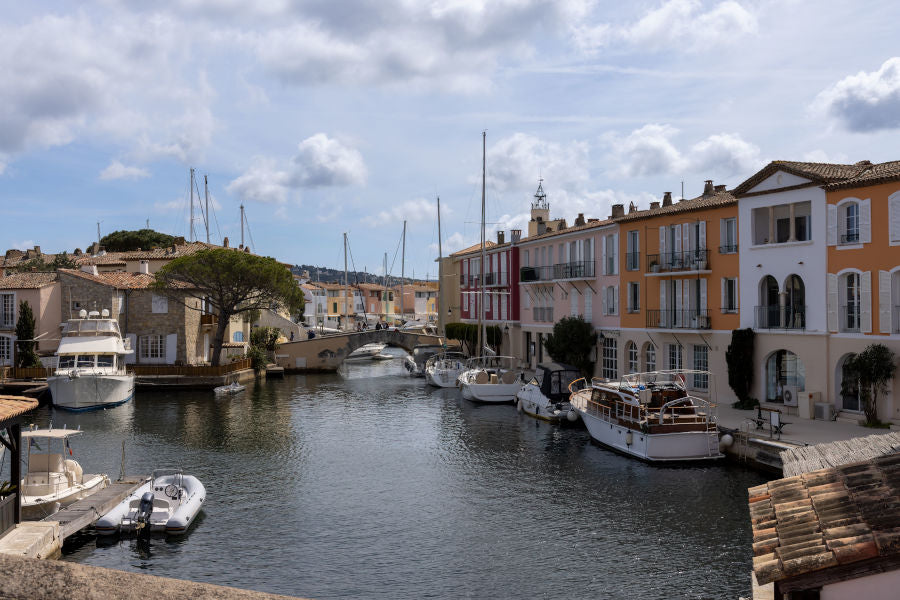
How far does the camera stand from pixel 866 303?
3117 centimetres

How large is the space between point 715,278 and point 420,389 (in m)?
24.9

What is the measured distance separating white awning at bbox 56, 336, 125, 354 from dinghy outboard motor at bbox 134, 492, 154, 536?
30911 millimetres

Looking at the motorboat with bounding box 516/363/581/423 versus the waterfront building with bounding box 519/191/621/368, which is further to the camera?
the waterfront building with bounding box 519/191/621/368

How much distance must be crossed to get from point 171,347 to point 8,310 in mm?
11764

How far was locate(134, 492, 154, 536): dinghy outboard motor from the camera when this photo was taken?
21.2 m

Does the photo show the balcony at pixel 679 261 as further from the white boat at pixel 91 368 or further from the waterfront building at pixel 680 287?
the white boat at pixel 91 368

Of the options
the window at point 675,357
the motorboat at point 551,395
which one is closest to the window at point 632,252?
the window at point 675,357

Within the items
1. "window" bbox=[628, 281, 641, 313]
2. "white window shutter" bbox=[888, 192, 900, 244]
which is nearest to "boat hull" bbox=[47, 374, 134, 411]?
"window" bbox=[628, 281, 641, 313]

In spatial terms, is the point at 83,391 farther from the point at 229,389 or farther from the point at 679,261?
the point at 679,261

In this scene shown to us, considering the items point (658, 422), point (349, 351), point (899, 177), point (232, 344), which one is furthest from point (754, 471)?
point (232, 344)

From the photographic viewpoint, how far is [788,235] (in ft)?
116

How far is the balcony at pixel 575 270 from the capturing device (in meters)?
51.5

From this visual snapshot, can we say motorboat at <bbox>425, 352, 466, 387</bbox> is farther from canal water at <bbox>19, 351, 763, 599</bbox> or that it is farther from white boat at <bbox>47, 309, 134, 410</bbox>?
white boat at <bbox>47, 309, 134, 410</bbox>

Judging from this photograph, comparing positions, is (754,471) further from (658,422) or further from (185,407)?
(185,407)
